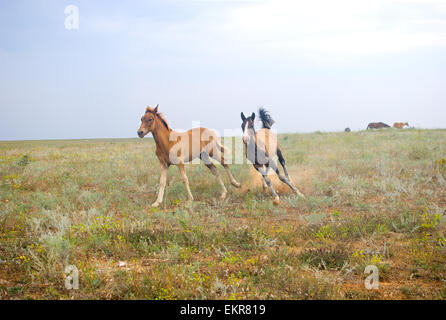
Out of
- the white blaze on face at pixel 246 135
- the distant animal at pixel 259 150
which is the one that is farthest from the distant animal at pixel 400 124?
the white blaze on face at pixel 246 135

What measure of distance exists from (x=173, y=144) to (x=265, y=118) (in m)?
3.40

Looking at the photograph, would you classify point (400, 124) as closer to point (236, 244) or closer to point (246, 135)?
point (246, 135)

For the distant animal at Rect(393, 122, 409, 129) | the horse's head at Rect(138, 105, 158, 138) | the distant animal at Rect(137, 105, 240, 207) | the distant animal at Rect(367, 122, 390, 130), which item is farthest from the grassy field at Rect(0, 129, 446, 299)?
the distant animal at Rect(367, 122, 390, 130)

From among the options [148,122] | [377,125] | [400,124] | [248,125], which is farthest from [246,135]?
[377,125]

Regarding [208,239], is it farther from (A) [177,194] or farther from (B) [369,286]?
(A) [177,194]

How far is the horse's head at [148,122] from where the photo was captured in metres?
→ 8.34

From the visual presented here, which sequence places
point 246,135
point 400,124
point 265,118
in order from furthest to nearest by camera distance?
point 400,124 → point 265,118 → point 246,135

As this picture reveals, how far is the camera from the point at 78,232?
5.75 metres

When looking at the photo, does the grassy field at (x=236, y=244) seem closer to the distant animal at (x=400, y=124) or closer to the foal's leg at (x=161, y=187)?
the foal's leg at (x=161, y=187)

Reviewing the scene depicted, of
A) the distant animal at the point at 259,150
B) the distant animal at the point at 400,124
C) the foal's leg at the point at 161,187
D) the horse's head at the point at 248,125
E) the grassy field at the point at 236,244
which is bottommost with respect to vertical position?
the grassy field at the point at 236,244

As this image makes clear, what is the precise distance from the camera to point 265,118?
10.4 meters
